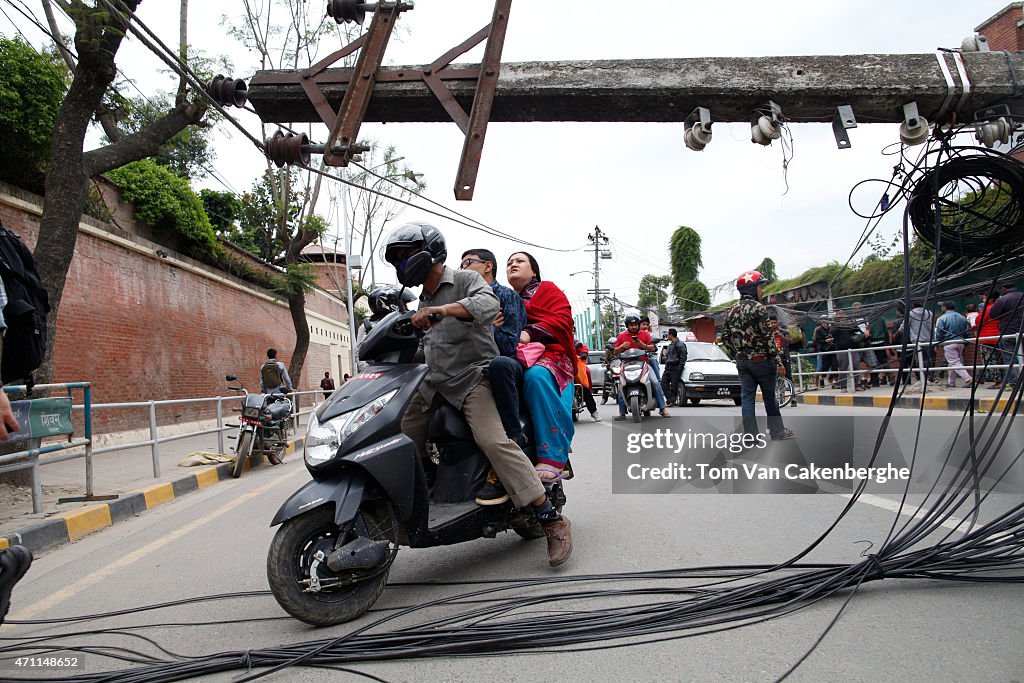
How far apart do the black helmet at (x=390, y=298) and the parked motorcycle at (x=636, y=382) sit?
779 cm

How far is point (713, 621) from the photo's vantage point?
2.90 metres

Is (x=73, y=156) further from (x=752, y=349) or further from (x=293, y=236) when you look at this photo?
(x=293, y=236)

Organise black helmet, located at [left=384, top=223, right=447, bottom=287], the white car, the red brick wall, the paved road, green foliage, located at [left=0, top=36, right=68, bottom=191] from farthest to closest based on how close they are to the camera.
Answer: the red brick wall → the white car → green foliage, located at [left=0, top=36, right=68, bottom=191] → black helmet, located at [left=384, top=223, right=447, bottom=287] → the paved road

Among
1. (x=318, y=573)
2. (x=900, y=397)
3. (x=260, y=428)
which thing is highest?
(x=900, y=397)

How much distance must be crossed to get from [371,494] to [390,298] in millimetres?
973

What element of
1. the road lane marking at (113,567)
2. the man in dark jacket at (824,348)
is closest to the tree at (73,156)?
the road lane marking at (113,567)

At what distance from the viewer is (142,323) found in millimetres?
15250

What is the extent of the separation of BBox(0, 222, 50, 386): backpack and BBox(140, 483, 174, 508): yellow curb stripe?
13.9 feet

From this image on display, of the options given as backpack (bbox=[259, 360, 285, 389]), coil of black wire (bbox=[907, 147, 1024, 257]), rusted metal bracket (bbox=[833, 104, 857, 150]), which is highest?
rusted metal bracket (bbox=[833, 104, 857, 150])

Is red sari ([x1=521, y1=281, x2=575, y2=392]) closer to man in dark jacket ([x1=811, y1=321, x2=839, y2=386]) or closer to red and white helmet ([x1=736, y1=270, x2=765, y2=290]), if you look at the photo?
red and white helmet ([x1=736, y1=270, x2=765, y2=290])

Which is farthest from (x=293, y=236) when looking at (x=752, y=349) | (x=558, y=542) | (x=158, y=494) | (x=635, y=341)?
(x=558, y=542)

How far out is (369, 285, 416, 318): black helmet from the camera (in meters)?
3.54

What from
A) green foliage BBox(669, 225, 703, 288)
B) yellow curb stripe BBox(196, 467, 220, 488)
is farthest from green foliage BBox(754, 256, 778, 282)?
yellow curb stripe BBox(196, 467, 220, 488)

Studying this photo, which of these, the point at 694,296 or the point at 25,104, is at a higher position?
the point at 694,296
